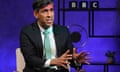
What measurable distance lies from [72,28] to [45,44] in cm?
251

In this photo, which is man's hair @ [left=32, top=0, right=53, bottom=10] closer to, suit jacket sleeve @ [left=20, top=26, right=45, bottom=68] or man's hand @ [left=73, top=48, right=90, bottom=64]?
suit jacket sleeve @ [left=20, top=26, right=45, bottom=68]

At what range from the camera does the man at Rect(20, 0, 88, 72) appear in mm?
1586

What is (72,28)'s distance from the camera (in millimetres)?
4148

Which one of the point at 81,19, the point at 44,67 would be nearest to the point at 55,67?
the point at 44,67

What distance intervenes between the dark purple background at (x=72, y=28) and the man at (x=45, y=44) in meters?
2.43

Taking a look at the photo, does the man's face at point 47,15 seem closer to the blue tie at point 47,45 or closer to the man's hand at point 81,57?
the blue tie at point 47,45

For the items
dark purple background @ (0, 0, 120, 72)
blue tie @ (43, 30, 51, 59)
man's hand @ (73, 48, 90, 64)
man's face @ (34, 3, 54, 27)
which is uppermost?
man's face @ (34, 3, 54, 27)

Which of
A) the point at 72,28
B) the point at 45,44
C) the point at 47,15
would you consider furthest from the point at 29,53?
the point at 72,28

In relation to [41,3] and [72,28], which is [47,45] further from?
[72,28]

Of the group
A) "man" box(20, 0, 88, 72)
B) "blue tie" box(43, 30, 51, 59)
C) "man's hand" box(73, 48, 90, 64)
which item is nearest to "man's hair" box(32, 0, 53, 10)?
"man" box(20, 0, 88, 72)

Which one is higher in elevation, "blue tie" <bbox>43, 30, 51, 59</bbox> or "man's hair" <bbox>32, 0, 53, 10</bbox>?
"man's hair" <bbox>32, 0, 53, 10</bbox>

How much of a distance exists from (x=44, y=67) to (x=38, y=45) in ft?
0.46

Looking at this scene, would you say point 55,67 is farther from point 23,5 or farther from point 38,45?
point 23,5

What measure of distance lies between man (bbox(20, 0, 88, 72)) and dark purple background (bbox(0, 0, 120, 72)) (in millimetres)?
2434
